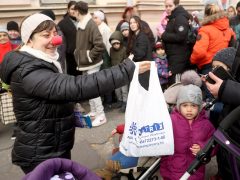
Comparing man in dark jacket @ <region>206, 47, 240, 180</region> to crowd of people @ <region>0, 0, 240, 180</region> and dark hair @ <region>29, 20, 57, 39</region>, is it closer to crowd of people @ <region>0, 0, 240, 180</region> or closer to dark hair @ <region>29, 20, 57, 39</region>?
crowd of people @ <region>0, 0, 240, 180</region>

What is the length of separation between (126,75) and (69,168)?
0.65 metres

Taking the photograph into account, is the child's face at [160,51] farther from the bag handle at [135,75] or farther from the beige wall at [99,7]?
the bag handle at [135,75]

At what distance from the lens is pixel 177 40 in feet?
16.0

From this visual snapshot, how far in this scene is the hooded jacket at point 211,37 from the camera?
4426 mm

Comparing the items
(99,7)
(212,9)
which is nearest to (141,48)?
(212,9)

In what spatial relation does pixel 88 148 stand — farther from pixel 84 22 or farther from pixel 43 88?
pixel 43 88

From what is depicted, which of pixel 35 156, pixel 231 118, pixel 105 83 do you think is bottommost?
pixel 35 156

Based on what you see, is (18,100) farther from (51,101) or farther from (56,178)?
(56,178)

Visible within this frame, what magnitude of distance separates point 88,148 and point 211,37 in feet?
7.46

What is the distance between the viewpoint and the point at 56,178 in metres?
1.55

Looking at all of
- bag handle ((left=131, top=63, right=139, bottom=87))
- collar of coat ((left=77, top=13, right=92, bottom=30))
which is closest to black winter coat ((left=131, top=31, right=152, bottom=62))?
collar of coat ((left=77, top=13, right=92, bottom=30))

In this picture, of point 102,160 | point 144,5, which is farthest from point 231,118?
point 144,5

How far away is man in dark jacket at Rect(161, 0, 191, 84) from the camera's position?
482 centimetres

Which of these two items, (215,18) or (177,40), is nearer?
(215,18)
